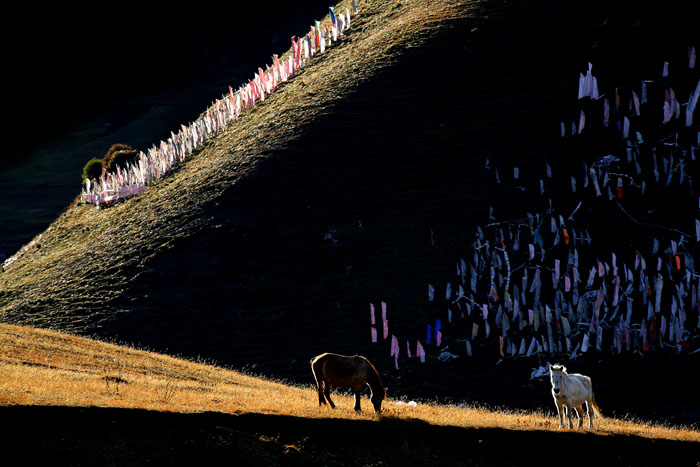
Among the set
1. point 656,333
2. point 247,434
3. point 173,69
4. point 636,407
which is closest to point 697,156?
point 656,333

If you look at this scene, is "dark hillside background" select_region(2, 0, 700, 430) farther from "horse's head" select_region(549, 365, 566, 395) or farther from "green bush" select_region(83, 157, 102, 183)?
"green bush" select_region(83, 157, 102, 183)

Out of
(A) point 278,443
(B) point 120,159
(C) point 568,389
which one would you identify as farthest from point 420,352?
(B) point 120,159

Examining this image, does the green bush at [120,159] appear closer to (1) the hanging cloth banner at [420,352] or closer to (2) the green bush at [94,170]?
(2) the green bush at [94,170]

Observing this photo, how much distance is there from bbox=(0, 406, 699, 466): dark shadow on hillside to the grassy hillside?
0.02 metres

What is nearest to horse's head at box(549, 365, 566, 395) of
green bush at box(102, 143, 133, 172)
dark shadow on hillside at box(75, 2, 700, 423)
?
dark shadow on hillside at box(75, 2, 700, 423)

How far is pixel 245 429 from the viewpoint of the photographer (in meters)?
15.6

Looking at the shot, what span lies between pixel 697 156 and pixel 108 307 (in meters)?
31.8

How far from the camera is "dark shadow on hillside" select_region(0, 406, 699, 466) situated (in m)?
14.0

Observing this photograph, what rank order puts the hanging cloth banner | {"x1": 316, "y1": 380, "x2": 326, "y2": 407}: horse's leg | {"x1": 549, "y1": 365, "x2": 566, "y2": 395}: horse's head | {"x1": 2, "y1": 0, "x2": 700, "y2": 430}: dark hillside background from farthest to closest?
the hanging cloth banner → {"x1": 2, "y1": 0, "x2": 700, "y2": 430}: dark hillside background → {"x1": 316, "y1": 380, "x2": 326, "y2": 407}: horse's leg → {"x1": 549, "y1": 365, "x2": 566, "y2": 395}: horse's head

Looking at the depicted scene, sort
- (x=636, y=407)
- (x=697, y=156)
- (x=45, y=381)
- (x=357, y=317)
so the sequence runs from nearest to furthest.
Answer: (x=45, y=381) → (x=636, y=407) → (x=357, y=317) → (x=697, y=156)

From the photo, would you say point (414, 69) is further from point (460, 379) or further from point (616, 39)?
point (460, 379)

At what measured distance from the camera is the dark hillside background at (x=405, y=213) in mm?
33125

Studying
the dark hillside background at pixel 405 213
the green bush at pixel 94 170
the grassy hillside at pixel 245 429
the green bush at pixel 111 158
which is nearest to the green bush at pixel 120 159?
the green bush at pixel 111 158

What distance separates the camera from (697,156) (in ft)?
140
